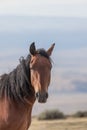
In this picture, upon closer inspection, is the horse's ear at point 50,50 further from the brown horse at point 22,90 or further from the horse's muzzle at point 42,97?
the horse's muzzle at point 42,97

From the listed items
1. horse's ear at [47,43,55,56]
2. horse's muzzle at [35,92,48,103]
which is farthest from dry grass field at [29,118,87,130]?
horse's muzzle at [35,92,48,103]

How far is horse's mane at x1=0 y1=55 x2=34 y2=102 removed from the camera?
7949mm

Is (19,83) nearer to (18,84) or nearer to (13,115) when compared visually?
(18,84)

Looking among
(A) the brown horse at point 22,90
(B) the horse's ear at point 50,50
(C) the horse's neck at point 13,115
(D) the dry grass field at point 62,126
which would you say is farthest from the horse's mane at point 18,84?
(D) the dry grass field at point 62,126

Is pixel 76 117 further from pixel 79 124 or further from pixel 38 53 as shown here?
pixel 38 53

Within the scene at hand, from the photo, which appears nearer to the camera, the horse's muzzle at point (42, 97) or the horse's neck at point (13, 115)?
the horse's muzzle at point (42, 97)

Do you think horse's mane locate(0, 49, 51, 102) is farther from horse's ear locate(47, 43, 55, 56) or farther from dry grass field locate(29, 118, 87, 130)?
dry grass field locate(29, 118, 87, 130)

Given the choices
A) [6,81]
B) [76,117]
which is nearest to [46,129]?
[76,117]

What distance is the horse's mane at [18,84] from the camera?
7.95 metres

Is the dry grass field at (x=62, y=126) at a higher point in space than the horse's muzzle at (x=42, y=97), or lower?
lower

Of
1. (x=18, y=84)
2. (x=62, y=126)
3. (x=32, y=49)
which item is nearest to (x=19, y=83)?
(x=18, y=84)

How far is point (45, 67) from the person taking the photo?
7.83 m

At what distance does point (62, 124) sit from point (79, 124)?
0.51 metres

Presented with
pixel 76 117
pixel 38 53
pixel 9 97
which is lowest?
pixel 76 117
